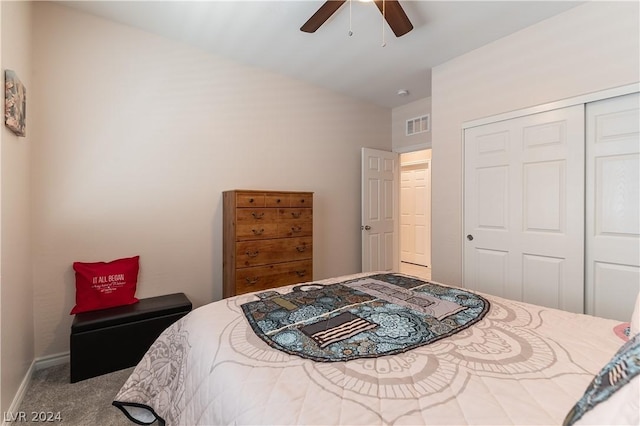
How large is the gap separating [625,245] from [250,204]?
288 cm

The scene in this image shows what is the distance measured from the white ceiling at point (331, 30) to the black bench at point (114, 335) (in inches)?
91.2

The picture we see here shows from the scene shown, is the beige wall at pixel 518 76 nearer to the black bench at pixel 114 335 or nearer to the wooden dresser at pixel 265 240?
the wooden dresser at pixel 265 240

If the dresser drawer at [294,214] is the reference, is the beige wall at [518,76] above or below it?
above

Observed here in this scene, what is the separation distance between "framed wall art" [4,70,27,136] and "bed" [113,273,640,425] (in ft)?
4.96

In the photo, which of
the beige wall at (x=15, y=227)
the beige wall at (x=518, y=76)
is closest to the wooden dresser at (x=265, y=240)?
the beige wall at (x=15, y=227)

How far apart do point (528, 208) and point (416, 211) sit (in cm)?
349

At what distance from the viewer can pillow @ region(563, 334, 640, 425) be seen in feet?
1.47

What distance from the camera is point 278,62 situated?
3.04 m

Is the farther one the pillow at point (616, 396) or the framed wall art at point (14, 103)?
the framed wall art at point (14, 103)

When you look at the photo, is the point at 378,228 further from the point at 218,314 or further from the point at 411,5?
the point at 218,314

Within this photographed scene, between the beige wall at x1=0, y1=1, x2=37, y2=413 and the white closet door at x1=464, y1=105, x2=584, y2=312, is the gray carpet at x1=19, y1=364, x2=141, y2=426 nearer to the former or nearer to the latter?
the beige wall at x1=0, y1=1, x2=37, y2=413

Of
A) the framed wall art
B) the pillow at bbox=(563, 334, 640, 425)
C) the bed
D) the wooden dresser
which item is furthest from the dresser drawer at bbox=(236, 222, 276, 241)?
the pillow at bbox=(563, 334, 640, 425)

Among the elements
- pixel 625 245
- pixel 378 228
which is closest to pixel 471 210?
pixel 625 245

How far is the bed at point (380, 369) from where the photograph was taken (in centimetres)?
71
